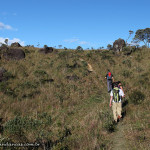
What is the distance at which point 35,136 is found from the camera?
5.14 meters

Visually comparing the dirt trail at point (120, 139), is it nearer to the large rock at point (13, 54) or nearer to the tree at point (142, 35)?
the large rock at point (13, 54)

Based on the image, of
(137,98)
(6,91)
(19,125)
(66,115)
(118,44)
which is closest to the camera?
(19,125)

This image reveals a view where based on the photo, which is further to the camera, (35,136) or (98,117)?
(98,117)

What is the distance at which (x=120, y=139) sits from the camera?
5020 millimetres

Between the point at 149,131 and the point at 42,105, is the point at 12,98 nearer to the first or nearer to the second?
the point at 42,105

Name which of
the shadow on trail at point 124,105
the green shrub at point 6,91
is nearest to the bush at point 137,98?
the shadow on trail at point 124,105

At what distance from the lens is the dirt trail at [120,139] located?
453 cm

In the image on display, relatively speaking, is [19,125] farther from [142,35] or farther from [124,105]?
[142,35]

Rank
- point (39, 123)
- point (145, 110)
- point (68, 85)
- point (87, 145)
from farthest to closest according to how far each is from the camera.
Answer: point (68, 85), point (145, 110), point (39, 123), point (87, 145)

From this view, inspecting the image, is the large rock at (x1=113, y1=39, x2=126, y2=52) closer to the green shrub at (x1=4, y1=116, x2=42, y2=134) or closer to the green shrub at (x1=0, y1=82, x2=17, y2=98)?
the green shrub at (x1=0, y1=82, x2=17, y2=98)

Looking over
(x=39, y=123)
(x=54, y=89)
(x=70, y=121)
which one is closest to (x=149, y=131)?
(x=70, y=121)

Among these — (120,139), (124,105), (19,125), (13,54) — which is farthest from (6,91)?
(13,54)

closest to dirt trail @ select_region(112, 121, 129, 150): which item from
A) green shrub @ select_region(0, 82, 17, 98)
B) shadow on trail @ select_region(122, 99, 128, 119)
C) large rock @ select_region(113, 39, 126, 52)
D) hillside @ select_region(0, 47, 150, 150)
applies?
hillside @ select_region(0, 47, 150, 150)

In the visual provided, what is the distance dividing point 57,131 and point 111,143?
230 cm
